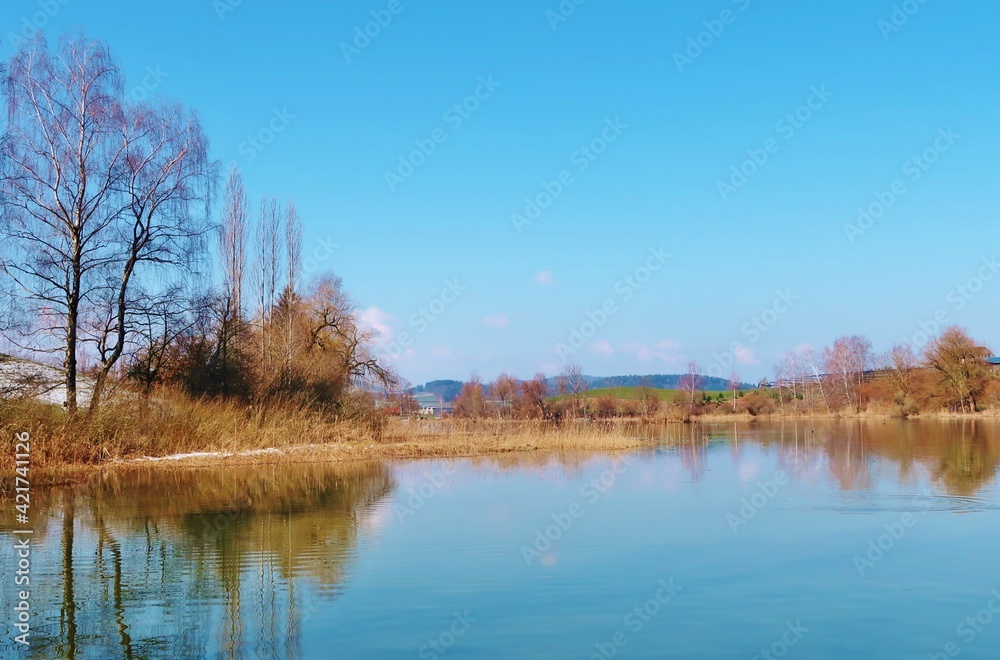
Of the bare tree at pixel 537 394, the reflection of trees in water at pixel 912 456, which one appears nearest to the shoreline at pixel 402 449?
the reflection of trees in water at pixel 912 456

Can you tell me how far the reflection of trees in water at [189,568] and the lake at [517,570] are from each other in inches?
1.3

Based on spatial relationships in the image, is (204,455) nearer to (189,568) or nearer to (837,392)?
(189,568)

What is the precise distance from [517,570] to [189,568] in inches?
141

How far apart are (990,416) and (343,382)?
43122 mm

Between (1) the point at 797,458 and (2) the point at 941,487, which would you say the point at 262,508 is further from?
(1) the point at 797,458

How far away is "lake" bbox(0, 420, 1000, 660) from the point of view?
6309mm

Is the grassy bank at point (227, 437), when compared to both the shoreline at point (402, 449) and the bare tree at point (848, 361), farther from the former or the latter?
the bare tree at point (848, 361)

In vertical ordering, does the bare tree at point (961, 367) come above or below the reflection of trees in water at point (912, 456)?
above

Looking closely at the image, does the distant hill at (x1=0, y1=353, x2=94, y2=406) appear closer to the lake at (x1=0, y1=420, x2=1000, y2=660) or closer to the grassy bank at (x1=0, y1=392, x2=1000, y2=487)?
the grassy bank at (x1=0, y1=392, x2=1000, y2=487)

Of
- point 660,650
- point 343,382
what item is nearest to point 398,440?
point 343,382

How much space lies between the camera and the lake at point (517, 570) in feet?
20.7

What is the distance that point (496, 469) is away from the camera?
2155cm

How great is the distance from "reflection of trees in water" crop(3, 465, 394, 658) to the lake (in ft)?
0.11

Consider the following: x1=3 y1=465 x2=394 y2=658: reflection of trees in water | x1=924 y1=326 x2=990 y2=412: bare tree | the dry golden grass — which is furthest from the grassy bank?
x1=924 y1=326 x2=990 y2=412: bare tree
